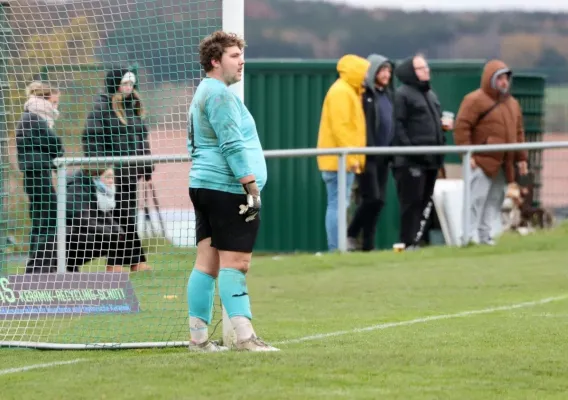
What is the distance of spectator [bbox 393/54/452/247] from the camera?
16750 mm

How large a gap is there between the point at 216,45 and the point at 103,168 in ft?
13.8

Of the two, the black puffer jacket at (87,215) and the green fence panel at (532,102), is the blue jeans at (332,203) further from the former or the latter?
the green fence panel at (532,102)

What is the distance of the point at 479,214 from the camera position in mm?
16906

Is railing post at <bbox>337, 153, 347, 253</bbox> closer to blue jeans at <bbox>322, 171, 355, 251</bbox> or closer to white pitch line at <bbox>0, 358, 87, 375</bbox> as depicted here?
blue jeans at <bbox>322, 171, 355, 251</bbox>

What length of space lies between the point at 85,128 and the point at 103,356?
346 centimetres

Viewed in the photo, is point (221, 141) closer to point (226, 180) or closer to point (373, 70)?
point (226, 180)

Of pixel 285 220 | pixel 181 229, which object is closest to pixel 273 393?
pixel 181 229

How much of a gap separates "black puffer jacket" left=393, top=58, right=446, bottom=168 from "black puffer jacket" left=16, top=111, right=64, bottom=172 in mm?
5123

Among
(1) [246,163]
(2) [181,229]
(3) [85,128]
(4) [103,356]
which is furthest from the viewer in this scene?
(3) [85,128]

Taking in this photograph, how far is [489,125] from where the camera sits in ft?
56.0

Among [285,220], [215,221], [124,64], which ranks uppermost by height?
[124,64]

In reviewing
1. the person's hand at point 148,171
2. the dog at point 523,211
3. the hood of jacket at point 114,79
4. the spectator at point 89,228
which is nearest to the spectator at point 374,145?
the dog at point 523,211

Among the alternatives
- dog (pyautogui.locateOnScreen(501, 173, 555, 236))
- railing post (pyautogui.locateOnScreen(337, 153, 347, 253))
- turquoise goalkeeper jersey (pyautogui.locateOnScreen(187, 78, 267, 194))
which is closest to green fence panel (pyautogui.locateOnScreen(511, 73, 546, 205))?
dog (pyautogui.locateOnScreen(501, 173, 555, 236))

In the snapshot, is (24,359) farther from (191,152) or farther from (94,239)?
(94,239)
